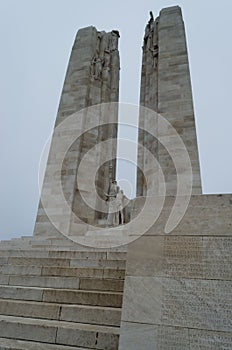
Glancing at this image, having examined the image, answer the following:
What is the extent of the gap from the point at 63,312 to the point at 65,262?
1157mm

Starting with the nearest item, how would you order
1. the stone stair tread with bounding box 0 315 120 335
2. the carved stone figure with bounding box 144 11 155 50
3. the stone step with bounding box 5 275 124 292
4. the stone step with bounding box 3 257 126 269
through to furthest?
the stone stair tread with bounding box 0 315 120 335 < the stone step with bounding box 5 275 124 292 < the stone step with bounding box 3 257 126 269 < the carved stone figure with bounding box 144 11 155 50

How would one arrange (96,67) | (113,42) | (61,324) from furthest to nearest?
(113,42) < (96,67) < (61,324)

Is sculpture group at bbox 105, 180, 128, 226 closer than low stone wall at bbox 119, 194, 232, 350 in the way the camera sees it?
No

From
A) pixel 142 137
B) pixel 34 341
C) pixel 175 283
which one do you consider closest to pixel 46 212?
pixel 142 137

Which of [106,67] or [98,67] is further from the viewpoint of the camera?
[106,67]

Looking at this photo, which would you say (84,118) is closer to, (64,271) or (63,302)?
(64,271)

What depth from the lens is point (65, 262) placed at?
3.98 meters

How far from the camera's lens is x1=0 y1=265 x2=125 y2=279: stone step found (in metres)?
3.44

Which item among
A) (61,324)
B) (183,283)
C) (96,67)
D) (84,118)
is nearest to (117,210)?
(84,118)

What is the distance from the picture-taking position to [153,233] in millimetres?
2635

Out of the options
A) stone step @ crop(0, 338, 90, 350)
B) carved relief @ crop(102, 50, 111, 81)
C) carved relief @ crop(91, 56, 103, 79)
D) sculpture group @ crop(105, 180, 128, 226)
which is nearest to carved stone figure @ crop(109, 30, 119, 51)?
carved relief @ crop(102, 50, 111, 81)

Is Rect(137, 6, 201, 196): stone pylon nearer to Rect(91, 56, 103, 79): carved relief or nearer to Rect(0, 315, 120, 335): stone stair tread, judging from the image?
Rect(91, 56, 103, 79): carved relief

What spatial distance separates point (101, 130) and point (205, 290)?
30.0ft

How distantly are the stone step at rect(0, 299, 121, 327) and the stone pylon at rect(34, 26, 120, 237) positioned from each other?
562 cm
